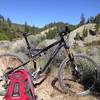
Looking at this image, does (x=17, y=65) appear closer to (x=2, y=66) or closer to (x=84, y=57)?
(x=2, y=66)

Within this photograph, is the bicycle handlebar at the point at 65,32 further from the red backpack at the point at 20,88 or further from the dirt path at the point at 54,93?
the red backpack at the point at 20,88

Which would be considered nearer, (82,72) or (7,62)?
(82,72)

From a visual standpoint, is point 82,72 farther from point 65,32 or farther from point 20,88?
point 20,88

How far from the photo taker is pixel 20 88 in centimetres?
457

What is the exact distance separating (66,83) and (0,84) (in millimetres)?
1540

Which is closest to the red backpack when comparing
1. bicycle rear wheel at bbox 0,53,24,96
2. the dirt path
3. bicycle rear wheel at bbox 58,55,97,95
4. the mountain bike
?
the dirt path

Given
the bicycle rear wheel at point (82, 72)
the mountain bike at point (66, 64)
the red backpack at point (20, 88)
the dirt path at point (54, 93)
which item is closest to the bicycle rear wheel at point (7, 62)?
the mountain bike at point (66, 64)

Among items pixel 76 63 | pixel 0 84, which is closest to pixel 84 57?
pixel 76 63

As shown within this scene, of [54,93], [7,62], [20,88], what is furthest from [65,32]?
[20,88]

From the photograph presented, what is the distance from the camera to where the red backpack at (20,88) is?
4.45 m

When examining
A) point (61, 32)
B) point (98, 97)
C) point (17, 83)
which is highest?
point (61, 32)

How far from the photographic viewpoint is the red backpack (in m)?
4.45

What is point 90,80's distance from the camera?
259 inches

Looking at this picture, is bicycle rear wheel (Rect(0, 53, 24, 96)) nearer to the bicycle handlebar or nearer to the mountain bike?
the mountain bike
